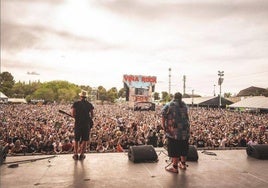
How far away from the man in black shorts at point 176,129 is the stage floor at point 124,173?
26cm

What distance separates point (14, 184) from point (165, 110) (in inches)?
94.0

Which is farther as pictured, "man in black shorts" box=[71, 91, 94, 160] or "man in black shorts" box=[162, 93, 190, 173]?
"man in black shorts" box=[71, 91, 94, 160]

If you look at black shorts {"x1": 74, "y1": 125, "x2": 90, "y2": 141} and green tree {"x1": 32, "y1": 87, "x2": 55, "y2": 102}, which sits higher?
green tree {"x1": 32, "y1": 87, "x2": 55, "y2": 102}

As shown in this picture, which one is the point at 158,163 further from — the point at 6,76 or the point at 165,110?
the point at 6,76

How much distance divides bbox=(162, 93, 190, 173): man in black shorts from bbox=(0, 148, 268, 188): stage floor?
0.26 metres

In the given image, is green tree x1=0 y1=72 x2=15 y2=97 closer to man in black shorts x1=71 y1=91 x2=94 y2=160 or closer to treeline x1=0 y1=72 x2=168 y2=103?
treeline x1=0 y1=72 x2=168 y2=103

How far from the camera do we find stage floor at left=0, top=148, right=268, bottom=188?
344 cm

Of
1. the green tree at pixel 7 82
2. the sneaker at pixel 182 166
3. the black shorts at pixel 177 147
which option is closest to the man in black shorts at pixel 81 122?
the black shorts at pixel 177 147

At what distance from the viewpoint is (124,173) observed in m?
3.96

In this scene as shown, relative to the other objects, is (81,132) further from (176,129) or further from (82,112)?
(176,129)

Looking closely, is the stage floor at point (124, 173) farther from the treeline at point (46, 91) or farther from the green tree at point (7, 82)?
the green tree at point (7, 82)

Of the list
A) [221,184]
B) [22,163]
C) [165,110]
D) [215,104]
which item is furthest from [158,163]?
[215,104]

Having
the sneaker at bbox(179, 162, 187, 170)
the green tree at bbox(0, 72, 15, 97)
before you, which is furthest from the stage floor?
the green tree at bbox(0, 72, 15, 97)

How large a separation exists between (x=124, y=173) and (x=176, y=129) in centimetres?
105
